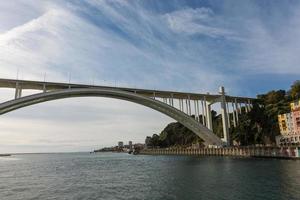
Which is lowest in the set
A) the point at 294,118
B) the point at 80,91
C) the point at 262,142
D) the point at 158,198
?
the point at 158,198

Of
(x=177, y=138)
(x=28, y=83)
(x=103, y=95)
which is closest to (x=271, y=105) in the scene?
(x=103, y=95)

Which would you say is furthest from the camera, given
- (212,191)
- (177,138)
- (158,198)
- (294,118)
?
(177,138)

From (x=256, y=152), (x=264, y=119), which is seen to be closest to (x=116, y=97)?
(x=256, y=152)

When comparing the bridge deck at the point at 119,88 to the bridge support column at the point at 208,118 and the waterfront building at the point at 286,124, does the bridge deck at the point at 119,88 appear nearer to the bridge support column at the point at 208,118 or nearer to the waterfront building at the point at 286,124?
the bridge support column at the point at 208,118

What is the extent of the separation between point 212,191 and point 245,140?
53431mm

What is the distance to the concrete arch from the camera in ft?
149

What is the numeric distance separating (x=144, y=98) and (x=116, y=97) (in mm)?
6178

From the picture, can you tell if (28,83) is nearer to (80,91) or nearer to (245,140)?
(80,91)

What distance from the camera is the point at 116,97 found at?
57.4m

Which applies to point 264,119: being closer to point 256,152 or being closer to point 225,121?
point 225,121

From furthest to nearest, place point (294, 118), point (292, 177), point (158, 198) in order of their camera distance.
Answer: point (294, 118) < point (292, 177) < point (158, 198)

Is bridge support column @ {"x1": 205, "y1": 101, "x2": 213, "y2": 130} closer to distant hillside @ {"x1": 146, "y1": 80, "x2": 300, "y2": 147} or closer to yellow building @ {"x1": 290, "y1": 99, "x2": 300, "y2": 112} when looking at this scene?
distant hillside @ {"x1": 146, "y1": 80, "x2": 300, "y2": 147}

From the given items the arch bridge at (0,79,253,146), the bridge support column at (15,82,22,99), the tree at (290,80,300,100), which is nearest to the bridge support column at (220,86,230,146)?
the arch bridge at (0,79,253,146)

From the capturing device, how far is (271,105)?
Result: 71.9 m
